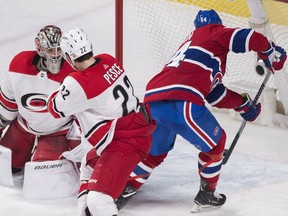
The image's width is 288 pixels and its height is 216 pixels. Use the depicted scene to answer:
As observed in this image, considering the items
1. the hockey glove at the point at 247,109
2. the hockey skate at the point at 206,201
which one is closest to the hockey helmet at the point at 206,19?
the hockey glove at the point at 247,109

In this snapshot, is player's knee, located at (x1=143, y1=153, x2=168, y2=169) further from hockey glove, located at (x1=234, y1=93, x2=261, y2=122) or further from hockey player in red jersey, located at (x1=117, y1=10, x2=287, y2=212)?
hockey glove, located at (x1=234, y1=93, x2=261, y2=122)

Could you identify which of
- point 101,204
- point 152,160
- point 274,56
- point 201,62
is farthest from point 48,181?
point 274,56

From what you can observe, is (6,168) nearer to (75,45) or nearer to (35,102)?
(35,102)

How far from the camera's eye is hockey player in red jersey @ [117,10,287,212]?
11.9 ft

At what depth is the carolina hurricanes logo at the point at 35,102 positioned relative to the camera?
3965 millimetres

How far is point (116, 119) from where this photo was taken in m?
3.57

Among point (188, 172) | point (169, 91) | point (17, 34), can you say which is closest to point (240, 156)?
point (188, 172)

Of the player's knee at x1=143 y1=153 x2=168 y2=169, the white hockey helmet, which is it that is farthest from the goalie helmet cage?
the white hockey helmet

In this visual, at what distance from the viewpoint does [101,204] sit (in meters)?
3.43

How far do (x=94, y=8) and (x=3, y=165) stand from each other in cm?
247

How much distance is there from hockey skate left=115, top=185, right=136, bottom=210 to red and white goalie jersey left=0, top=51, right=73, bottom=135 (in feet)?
1.40

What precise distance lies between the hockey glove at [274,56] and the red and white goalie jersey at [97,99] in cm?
54

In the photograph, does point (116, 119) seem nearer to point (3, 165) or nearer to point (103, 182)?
point (103, 182)

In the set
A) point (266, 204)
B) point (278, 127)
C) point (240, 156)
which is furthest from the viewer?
point (278, 127)
